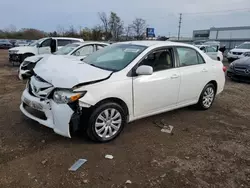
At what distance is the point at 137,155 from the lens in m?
3.31

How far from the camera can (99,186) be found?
261 centimetres

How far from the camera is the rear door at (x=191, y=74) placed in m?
4.60

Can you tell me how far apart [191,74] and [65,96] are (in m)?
2.72

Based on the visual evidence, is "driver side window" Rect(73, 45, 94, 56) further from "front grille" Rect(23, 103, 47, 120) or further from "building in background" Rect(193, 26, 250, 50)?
"building in background" Rect(193, 26, 250, 50)

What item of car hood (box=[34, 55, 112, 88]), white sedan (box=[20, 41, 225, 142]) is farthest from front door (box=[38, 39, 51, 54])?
car hood (box=[34, 55, 112, 88])

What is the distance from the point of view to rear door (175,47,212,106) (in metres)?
4.60

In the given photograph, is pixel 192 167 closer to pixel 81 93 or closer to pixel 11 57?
pixel 81 93

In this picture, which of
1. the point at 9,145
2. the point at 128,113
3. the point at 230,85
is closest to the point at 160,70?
the point at 128,113

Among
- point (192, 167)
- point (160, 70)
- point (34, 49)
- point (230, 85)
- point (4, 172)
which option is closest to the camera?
point (4, 172)

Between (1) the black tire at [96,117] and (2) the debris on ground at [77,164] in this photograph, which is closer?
(2) the debris on ground at [77,164]

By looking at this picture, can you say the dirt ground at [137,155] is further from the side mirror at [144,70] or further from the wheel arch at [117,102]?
the side mirror at [144,70]

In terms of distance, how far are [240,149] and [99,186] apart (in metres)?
2.37

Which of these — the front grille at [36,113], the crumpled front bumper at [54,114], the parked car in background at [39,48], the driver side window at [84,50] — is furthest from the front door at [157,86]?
the parked car in background at [39,48]

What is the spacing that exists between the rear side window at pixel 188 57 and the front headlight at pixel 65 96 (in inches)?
91.6
